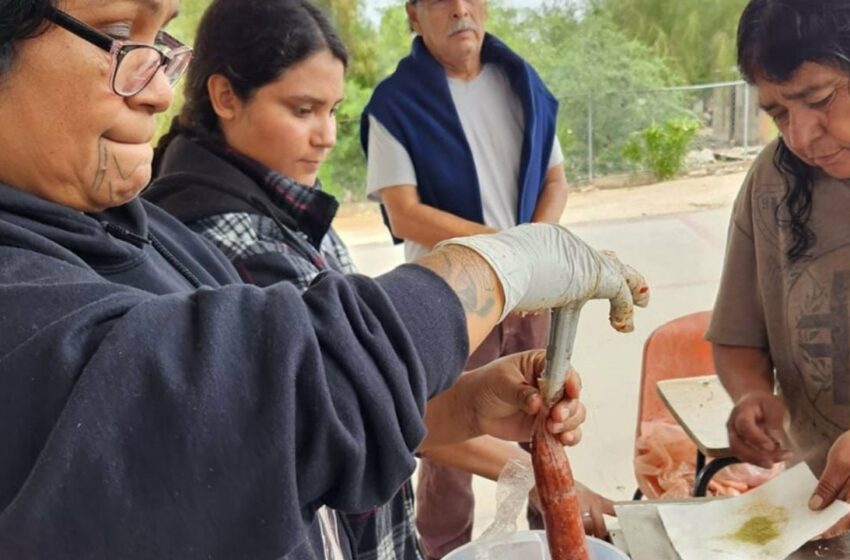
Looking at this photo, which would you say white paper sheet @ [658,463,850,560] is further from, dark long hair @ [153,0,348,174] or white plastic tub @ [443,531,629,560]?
dark long hair @ [153,0,348,174]

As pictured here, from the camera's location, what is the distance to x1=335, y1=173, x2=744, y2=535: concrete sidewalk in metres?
Answer: 3.66

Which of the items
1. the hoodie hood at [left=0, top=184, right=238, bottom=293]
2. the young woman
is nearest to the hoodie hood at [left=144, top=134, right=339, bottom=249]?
the young woman

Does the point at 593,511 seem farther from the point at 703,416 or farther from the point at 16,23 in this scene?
the point at 16,23

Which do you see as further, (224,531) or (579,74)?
(579,74)

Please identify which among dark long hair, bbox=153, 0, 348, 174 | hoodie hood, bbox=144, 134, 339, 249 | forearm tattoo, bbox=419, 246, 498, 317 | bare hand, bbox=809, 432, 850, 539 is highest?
dark long hair, bbox=153, 0, 348, 174

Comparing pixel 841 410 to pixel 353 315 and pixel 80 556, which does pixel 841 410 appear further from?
pixel 80 556

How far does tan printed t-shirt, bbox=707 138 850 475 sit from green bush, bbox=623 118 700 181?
9.04 metres

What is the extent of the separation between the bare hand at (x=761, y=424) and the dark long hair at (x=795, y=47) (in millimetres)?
327

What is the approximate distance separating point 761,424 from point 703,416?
406mm

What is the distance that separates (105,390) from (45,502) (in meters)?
0.08

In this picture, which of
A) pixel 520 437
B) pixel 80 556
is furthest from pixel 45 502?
pixel 520 437

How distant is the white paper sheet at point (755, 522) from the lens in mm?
1369

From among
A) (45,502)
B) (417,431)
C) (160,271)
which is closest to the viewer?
(45,502)

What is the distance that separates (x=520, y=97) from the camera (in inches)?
111
